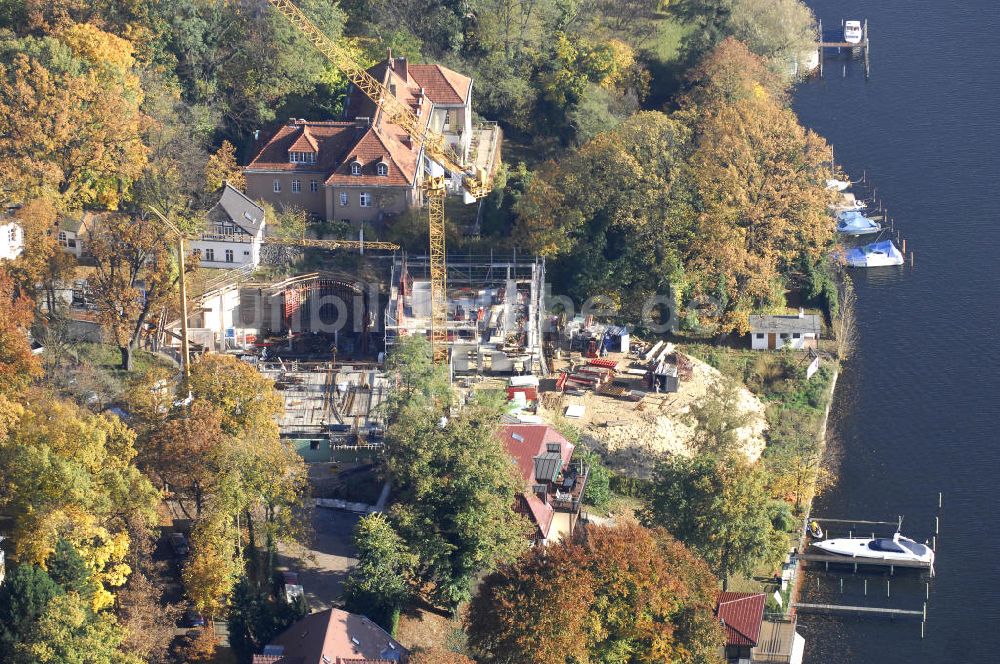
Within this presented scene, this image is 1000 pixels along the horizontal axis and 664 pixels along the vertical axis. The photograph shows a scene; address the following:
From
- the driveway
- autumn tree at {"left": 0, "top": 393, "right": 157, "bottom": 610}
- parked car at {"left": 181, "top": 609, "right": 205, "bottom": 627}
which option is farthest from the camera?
the driveway

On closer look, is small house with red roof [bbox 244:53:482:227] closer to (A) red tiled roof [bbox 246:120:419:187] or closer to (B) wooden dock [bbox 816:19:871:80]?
(A) red tiled roof [bbox 246:120:419:187]

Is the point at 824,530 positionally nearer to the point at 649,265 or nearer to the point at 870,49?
the point at 649,265

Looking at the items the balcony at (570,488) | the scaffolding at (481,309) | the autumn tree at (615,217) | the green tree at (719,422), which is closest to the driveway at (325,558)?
the balcony at (570,488)

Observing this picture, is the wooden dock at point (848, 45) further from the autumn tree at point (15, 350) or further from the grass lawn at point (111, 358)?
the autumn tree at point (15, 350)

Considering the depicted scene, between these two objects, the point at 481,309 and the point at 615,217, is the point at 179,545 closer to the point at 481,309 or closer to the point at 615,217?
the point at 481,309

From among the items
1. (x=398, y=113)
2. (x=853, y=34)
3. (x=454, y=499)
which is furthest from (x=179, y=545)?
(x=853, y=34)

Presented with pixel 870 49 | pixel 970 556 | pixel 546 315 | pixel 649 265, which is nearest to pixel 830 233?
pixel 649 265

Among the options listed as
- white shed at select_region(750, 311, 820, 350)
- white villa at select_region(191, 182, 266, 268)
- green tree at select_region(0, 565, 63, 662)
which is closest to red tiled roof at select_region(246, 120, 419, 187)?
white villa at select_region(191, 182, 266, 268)
